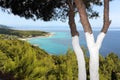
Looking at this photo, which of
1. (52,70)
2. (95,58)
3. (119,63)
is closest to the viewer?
(95,58)

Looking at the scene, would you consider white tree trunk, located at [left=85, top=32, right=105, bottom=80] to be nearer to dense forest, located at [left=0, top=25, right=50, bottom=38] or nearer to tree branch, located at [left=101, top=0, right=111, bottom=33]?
tree branch, located at [left=101, top=0, right=111, bottom=33]

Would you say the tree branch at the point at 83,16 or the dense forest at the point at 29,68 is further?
the dense forest at the point at 29,68

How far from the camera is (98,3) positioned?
11.7m

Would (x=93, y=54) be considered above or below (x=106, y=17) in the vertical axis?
below

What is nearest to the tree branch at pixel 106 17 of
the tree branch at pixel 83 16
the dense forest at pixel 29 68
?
the tree branch at pixel 83 16

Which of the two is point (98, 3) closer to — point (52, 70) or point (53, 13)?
point (53, 13)

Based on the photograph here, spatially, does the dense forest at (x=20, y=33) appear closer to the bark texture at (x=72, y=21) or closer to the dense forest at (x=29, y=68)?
the dense forest at (x=29, y=68)

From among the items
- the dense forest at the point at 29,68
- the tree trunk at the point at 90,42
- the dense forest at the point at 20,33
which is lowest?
the dense forest at the point at 20,33

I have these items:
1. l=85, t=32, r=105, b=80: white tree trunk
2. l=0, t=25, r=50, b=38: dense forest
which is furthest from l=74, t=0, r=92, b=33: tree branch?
l=0, t=25, r=50, b=38: dense forest

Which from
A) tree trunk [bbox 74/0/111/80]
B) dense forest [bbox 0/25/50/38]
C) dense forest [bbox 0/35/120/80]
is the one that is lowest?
dense forest [bbox 0/25/50/38]

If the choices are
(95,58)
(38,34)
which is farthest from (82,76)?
(38,34)

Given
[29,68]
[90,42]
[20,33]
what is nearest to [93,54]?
[90,42]

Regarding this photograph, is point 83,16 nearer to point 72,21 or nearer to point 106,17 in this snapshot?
point 106,17

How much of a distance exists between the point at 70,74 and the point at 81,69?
3.03 metres
